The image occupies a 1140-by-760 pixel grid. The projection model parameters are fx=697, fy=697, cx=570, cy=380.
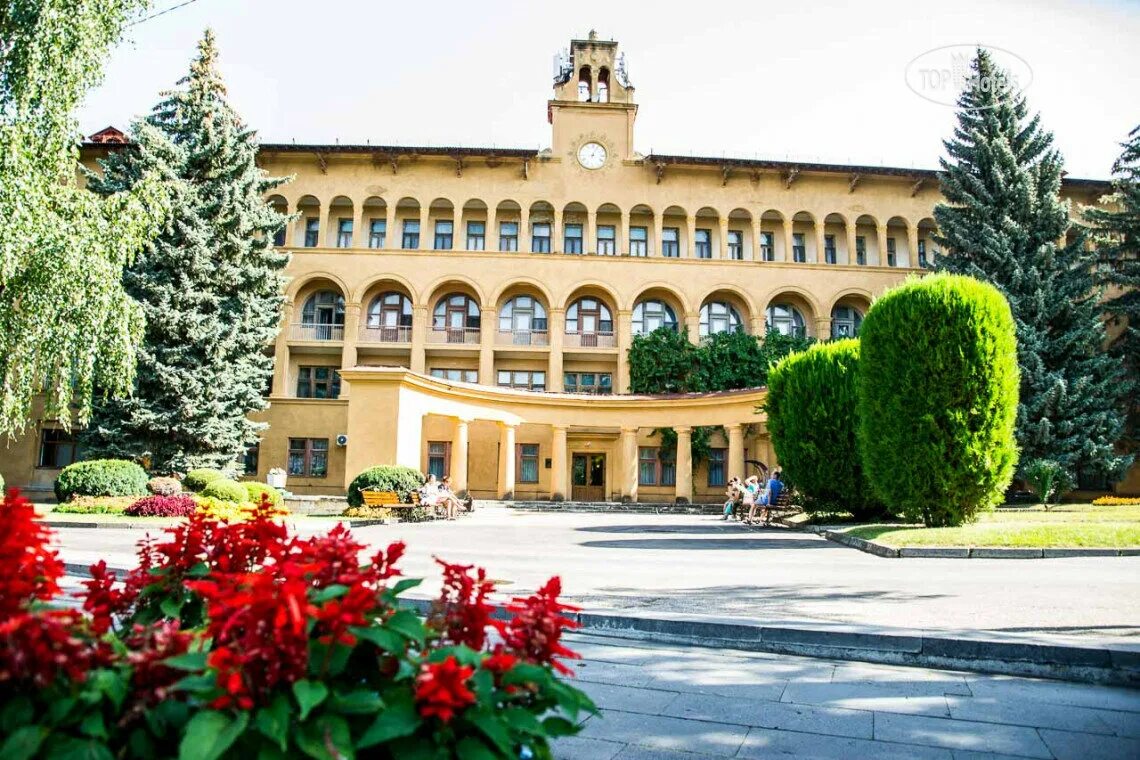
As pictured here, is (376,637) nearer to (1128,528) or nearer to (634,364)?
A: (1128,528)

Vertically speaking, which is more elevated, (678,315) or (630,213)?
(630,213)

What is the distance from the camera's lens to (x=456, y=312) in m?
40.2

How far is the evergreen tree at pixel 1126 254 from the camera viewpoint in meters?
31.1

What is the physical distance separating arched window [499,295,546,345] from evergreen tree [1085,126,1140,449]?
27114mm

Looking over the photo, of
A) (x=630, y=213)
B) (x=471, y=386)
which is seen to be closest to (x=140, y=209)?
(x=471, y=386)

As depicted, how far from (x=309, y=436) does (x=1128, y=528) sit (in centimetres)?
3278

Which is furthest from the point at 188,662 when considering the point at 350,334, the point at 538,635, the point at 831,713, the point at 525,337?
the point at 525,337

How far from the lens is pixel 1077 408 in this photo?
28375 millimetres

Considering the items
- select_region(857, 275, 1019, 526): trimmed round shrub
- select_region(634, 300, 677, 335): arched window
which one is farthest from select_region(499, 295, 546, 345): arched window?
select_region(857, 275, 1019, 526): trimmed round shrub

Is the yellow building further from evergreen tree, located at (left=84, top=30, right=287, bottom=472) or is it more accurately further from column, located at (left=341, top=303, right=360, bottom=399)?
evergreen tree, located at (left=84, top=30, right=287, bottom=472)

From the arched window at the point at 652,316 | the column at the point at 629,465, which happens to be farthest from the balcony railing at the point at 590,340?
the column at the point at 629,465

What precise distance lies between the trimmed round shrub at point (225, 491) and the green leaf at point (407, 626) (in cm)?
2202

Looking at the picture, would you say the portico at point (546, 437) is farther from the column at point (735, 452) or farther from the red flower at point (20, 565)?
the red flower at point (20, 565)

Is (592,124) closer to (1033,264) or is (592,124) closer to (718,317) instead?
(718,317)
